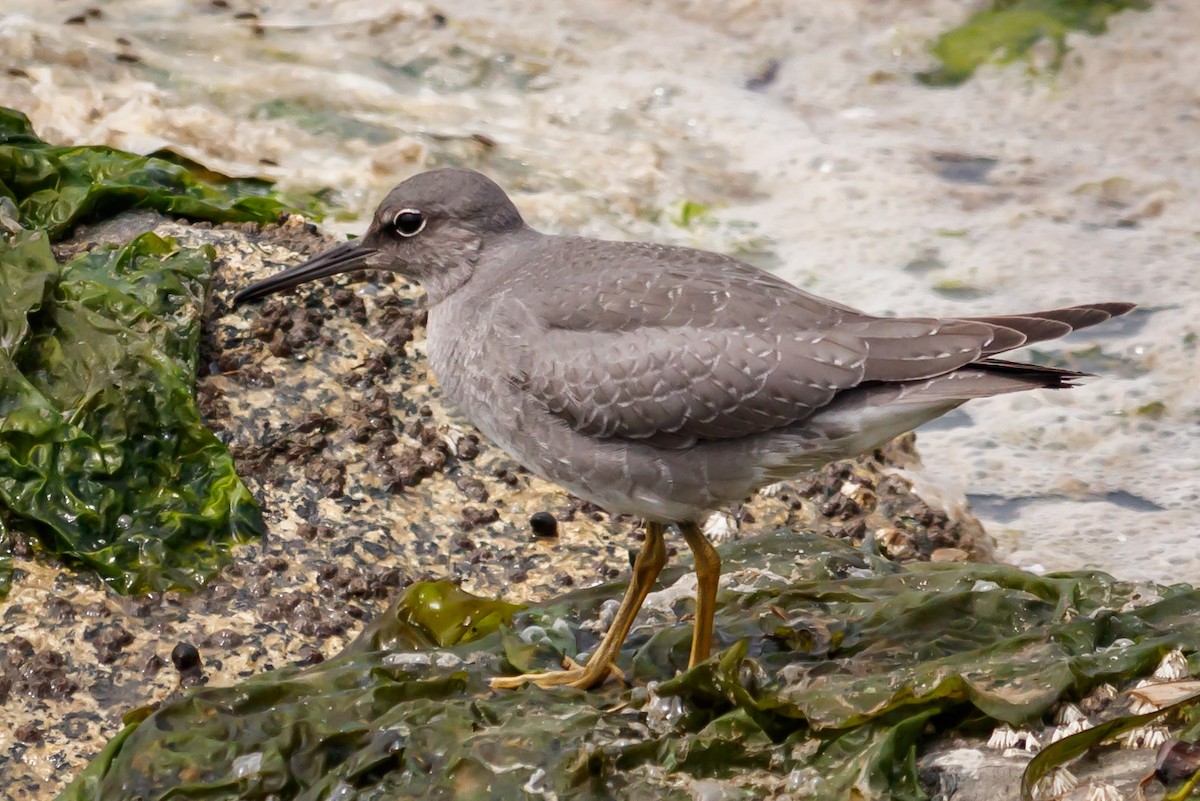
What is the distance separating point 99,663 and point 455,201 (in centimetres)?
181

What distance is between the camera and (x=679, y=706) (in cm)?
358

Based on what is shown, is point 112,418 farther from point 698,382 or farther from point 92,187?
point 698,382

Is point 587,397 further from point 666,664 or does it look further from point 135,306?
point 135,306

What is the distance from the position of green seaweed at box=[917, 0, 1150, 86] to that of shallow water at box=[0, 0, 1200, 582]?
116 mm

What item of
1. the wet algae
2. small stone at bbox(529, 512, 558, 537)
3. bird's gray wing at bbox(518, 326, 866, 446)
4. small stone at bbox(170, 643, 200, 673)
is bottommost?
small stone at bbox(170, 643, 200, 673)

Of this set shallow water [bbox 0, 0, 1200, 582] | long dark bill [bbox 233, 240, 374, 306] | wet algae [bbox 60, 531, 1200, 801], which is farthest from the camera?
shallow water [bbox 0, 0, 1200, 582]

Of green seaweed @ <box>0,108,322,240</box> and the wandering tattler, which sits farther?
green seaweed @ <box>0,108,322,240</box>

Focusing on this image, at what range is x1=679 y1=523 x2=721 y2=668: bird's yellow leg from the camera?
396cm

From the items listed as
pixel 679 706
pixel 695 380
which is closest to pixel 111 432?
pixel 695 380

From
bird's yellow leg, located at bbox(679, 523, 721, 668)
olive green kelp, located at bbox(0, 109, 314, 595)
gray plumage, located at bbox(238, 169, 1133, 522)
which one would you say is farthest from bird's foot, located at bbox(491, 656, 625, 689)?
olive green kelp, located at bbox(0, 109, 314, 595)

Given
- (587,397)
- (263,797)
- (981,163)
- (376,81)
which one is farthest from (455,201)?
(981,163)

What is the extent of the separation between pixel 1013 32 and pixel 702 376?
6.62 meters

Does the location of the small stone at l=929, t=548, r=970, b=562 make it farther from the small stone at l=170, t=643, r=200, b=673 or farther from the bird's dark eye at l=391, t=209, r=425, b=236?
the small stone at l=170, t=643, r=200, b=673

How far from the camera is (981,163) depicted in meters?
8.70
